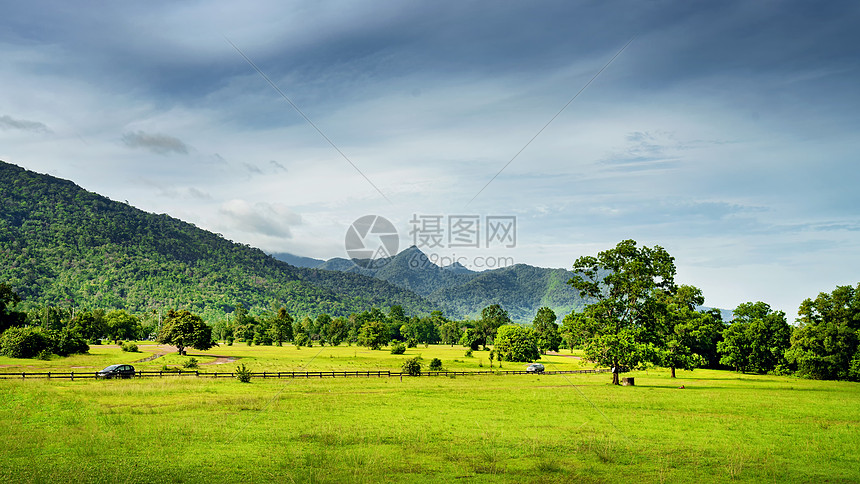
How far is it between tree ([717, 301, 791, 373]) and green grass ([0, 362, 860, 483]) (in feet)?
116

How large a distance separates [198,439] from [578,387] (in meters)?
38.6

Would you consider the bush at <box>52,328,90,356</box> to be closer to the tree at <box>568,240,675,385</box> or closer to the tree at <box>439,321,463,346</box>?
the tree at <box>568,240,675,385</box>

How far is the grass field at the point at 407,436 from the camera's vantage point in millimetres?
19922

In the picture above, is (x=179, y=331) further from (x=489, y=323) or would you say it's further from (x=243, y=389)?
(x=489, y=323)

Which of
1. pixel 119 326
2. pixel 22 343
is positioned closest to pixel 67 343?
pixel 22 343

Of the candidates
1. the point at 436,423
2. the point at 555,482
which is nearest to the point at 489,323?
the point at 436,423

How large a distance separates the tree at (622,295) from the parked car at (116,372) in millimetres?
44828

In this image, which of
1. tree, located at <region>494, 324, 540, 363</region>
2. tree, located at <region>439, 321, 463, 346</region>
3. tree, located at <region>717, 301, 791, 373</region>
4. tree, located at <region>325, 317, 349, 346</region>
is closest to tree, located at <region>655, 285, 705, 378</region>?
tree, located at <region>717, 301, 791, 373</region>

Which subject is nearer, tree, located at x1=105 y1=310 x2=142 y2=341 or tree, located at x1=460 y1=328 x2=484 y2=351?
tree, located at x1=105 y1=310 x2=142 y2=341

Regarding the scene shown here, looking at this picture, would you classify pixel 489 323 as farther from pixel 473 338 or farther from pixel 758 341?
pixel 758 341

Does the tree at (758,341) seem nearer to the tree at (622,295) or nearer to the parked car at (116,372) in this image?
the tree at (622,295)

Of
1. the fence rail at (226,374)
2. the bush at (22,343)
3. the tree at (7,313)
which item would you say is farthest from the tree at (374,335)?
the bush at (22,343)

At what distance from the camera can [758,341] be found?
78625mm

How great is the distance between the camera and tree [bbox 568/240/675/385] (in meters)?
53.2
